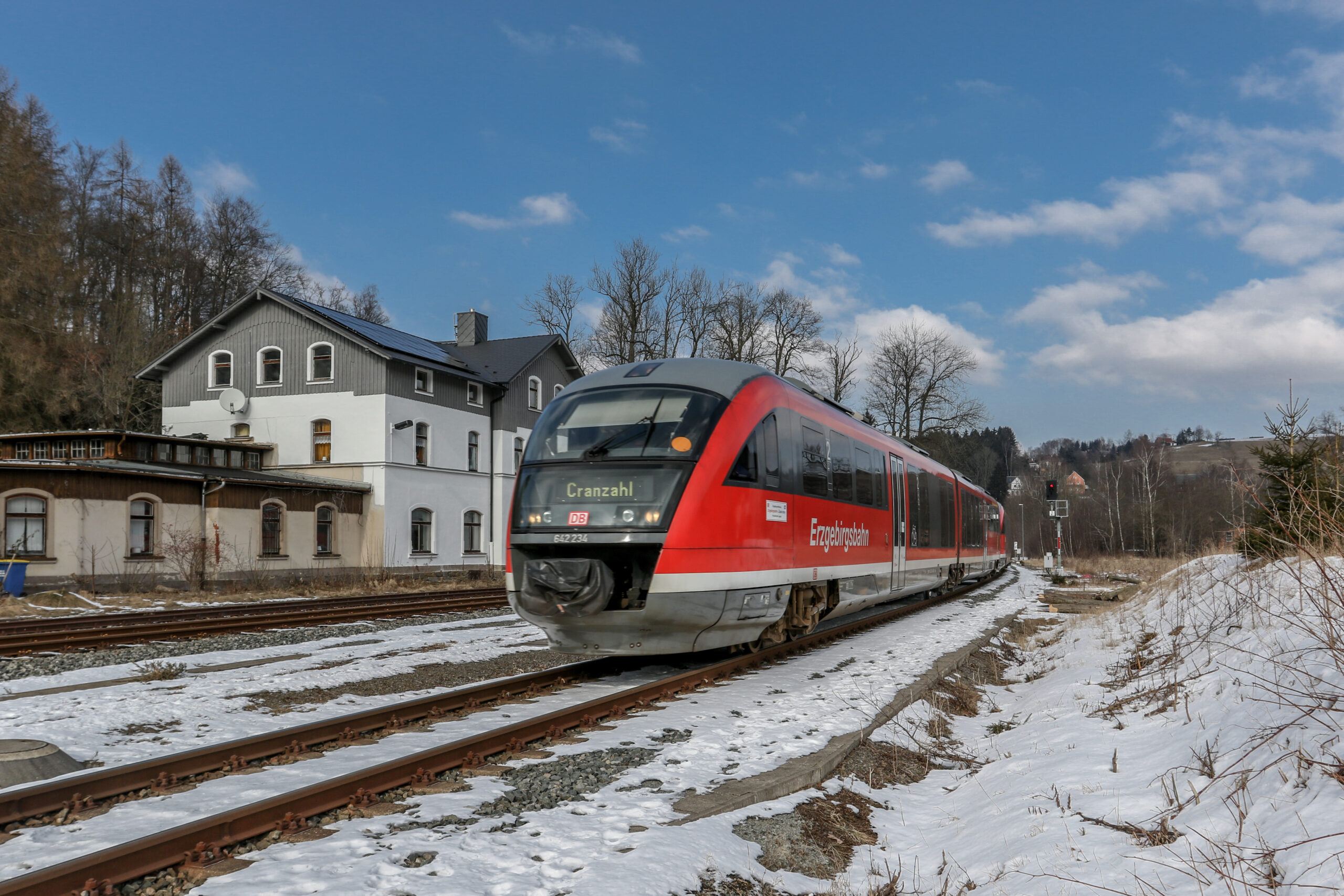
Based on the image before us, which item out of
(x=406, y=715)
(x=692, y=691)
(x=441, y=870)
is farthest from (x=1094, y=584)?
(x=441, y=870)

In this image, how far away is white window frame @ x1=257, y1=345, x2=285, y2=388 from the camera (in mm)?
33875

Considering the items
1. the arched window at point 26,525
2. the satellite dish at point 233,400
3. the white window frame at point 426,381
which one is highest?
the white window frame at point 426,381

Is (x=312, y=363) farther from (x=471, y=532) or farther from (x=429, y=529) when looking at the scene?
(x=471, y=532)

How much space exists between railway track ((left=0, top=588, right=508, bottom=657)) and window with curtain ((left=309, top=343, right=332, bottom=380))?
47.2 feet

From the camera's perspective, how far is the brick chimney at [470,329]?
143 ft

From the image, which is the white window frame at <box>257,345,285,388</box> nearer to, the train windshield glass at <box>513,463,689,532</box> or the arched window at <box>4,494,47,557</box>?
the arched window at <box>4,494,47,557</box>

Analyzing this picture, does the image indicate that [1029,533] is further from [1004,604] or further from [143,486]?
[143,486]

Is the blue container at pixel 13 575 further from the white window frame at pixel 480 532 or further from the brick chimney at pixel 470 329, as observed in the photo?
the brick chimney at pixel 470 329

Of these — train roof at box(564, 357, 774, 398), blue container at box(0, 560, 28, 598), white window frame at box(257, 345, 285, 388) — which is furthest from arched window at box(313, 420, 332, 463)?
train roof at box(564, 357, 774, 398)

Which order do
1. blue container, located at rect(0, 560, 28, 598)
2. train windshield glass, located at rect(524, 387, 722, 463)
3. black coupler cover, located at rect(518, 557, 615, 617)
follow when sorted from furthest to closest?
blue container, located at rect(0, 560, 28, 598)
train windshield glass, located at rect(524, 387, 722, 463)
black coupler cover, located at rect(518, 557, 615, 617)

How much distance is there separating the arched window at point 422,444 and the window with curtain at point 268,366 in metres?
5.85

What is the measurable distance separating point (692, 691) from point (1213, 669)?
14.3 ft

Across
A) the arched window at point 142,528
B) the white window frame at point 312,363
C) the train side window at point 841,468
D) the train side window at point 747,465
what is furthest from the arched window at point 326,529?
the train side window at point 747,465

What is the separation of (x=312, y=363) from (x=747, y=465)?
28495 millimetres
